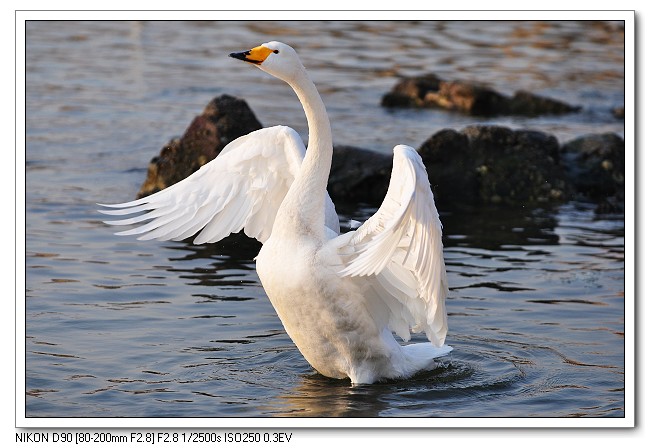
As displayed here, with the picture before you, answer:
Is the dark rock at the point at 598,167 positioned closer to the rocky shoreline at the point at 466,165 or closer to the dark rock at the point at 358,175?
the rocky shoreline at the point at 466,165

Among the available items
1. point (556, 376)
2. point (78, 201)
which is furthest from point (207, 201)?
point (78, 201)

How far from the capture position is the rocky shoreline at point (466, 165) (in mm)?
14695

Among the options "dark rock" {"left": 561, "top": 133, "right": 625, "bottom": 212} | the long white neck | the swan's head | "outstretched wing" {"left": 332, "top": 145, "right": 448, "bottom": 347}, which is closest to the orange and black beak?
the swan's head

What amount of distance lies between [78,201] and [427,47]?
39.2ft

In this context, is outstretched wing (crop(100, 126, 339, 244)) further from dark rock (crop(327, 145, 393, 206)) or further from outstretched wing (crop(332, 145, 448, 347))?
dark rock (crop(327, 145, 393, 206))

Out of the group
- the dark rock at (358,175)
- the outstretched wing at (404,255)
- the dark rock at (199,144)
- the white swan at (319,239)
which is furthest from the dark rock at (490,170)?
the outstretched wing at (404,255)

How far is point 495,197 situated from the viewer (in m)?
15.1

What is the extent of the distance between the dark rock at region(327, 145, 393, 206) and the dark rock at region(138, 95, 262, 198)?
1181 millimetres

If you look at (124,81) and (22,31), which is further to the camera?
(124,81)

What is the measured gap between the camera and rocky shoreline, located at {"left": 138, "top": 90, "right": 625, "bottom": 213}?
1470cm

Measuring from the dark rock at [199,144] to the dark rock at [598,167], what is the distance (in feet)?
13.8

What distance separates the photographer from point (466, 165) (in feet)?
50.0

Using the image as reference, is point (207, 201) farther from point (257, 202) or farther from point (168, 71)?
point (168, 71)
